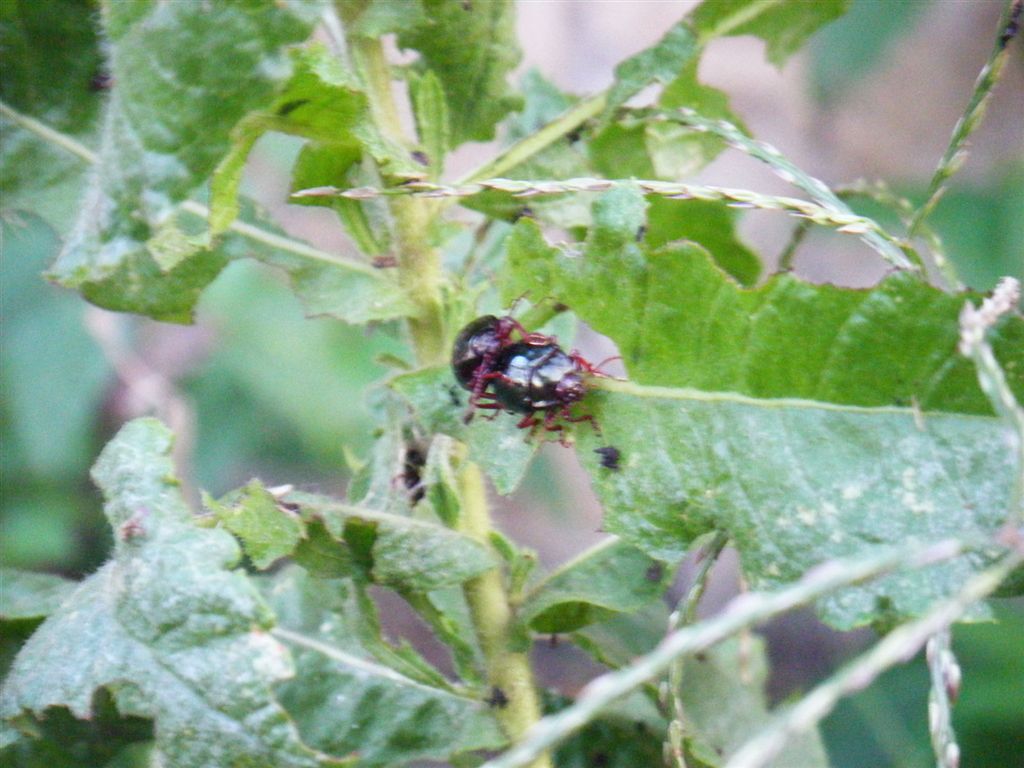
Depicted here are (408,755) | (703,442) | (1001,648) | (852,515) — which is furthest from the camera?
(1001,648)

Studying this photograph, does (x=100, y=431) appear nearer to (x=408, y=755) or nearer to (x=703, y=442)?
(x=408, y=755)

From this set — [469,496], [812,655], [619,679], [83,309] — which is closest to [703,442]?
[469,496]

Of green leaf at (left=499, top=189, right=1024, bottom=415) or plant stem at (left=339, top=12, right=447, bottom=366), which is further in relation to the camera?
plant stem at (left=339, top=12, right=447, bottom=366)

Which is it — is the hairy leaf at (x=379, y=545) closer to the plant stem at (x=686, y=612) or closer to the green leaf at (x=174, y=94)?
the plant stem at (x=686, y=612)

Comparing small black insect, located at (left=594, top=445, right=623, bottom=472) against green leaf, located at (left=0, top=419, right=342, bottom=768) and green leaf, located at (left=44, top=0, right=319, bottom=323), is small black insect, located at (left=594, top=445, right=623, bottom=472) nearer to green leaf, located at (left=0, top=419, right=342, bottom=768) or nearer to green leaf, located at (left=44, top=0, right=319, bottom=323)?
green leaf, located at (left=0, top=419, right=342, bottom=768)

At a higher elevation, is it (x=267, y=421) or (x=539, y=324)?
(x=539, y=324)

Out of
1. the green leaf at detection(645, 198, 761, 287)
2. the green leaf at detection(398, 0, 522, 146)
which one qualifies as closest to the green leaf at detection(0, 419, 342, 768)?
the green leaf at detection(398, 0, 522, 146)
